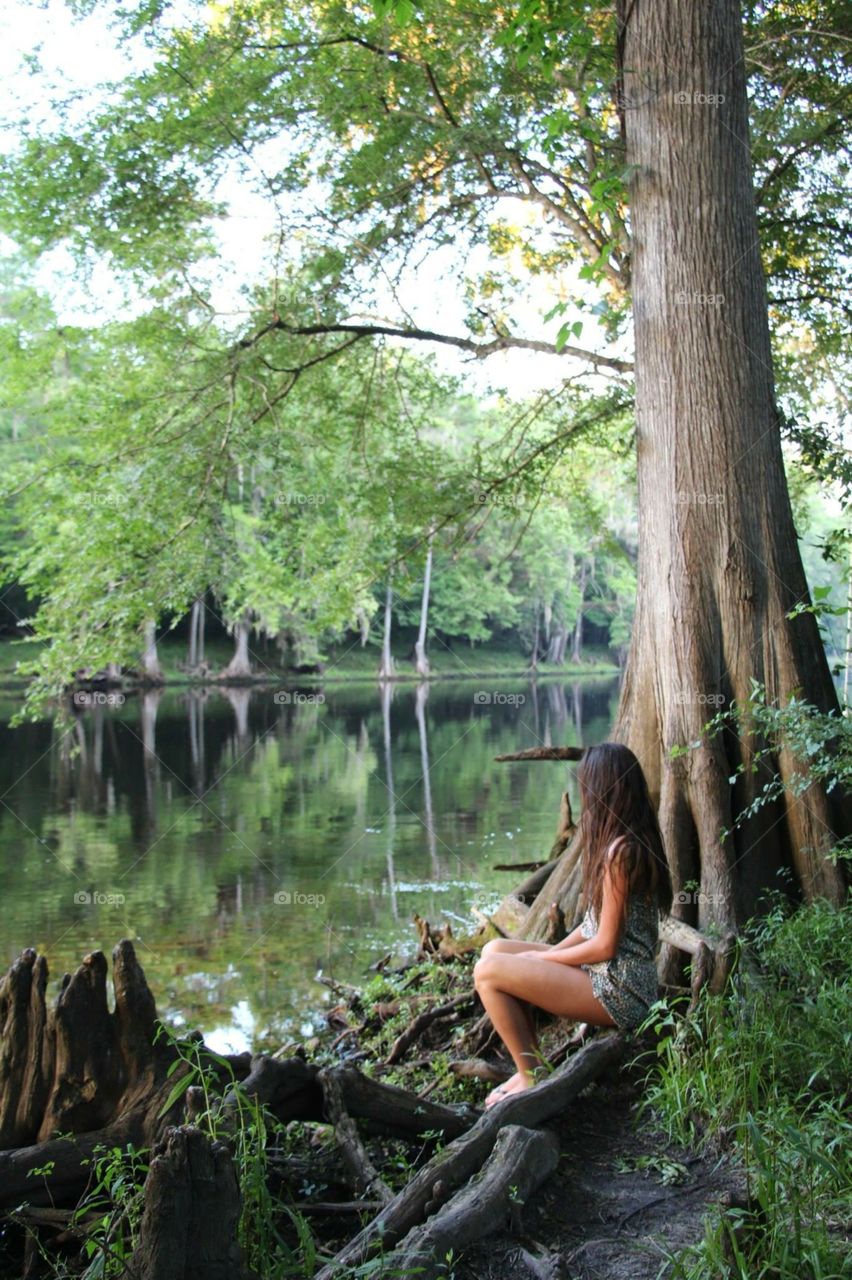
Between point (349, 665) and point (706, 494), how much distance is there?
161 ft

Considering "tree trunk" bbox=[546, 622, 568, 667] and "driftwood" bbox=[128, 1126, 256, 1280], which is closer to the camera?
"driftwood" bbox=[128, 1126, 256, 1280]

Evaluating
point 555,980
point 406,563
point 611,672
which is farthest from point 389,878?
point 611,672

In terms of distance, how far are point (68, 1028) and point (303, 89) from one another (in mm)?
7705

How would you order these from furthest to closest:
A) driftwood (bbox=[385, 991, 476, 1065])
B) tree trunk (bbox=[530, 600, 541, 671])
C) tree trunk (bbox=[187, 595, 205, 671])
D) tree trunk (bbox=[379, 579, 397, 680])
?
1. tree trunk (bbox=[530, 600, 541, 671])
2. tree trunk (bbox=[379, 579, 397, 680])
3. tree trunk (bbox=[187, 595, 205, 671])
4. driftwood (bbox=[385, 991, 476, 1065])

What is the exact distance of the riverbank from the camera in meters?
44.0

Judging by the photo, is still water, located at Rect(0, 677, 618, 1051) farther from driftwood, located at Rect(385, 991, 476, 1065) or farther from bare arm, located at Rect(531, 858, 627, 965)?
bare arm, located at Rect(531, 858, 627, 965)

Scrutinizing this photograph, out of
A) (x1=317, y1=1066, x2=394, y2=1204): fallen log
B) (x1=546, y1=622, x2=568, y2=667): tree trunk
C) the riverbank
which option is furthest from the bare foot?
(x1=546, y1=622, x2=568, y2=667): tree trunk

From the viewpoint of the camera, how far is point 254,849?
13.5 m

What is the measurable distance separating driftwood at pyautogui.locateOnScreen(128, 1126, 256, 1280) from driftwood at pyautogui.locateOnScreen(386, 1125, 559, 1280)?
428 millimetres

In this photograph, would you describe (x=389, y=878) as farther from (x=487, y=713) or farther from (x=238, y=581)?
(x=487, y=713)

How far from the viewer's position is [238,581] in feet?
31.5

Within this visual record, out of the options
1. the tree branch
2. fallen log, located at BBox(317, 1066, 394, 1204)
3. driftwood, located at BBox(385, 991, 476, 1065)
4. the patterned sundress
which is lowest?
driftwood, located at BBox(385, 991, 476, 1065)

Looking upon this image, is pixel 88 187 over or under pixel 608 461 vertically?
over

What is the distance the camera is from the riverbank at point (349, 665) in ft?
144
